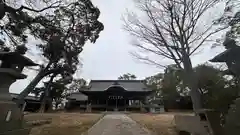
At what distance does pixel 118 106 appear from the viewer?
3425cm

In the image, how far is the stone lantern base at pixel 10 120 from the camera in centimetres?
569

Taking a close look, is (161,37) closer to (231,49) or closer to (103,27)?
(231,49)

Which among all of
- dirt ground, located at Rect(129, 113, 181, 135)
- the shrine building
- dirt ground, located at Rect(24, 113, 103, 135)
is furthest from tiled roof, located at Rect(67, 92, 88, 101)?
dirt ground, located at Rect(129, 113, 181, 135)

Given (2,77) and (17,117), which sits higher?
(2,77)

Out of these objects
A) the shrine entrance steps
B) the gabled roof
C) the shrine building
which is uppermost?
the gabled roof

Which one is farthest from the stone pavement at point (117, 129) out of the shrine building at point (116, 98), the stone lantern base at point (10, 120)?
the shrine building at point (116, 98)

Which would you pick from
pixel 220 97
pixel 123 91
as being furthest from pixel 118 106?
pixel 220 97

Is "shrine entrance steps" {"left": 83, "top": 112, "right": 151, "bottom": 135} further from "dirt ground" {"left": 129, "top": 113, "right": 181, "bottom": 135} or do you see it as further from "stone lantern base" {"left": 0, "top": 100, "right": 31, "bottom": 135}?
"stone lantern base" {"left": 0, "top": 100, "right": 31, "bottom": 135}

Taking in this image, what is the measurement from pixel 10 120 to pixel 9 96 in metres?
0.91

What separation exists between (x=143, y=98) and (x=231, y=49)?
30535 millimetres

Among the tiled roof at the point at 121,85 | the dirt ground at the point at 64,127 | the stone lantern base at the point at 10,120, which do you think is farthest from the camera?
the tiled roof at the point at 121,85

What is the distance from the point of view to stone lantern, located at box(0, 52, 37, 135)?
580 centimetres

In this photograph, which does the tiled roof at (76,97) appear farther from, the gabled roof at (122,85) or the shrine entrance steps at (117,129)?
the shrine entrance steps at (117,129)

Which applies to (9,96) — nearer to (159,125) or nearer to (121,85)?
(159,125)
